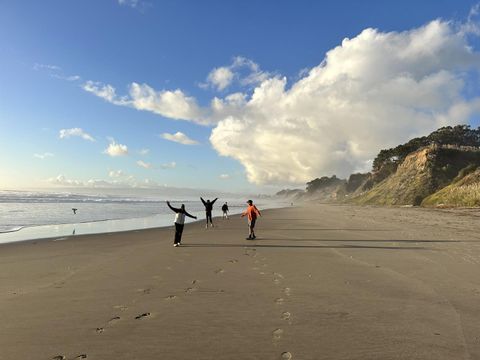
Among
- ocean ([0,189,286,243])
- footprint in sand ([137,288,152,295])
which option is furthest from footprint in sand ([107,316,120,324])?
ocean ([0,189,286,243])

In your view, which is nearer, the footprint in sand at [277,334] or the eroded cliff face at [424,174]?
the footprint in sand at [277,334]

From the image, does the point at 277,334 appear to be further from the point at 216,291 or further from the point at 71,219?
the point at 71,219

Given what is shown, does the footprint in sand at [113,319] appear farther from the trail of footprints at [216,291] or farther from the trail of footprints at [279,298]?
the trail of footprints at [279,298]

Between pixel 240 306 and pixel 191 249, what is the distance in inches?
330

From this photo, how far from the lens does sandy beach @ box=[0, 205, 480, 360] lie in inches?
186

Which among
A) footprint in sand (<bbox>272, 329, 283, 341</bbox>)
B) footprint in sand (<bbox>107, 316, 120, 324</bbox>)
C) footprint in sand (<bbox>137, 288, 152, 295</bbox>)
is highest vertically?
footprint in sand (<bbox>272, 329, 283, 341</bbox>)

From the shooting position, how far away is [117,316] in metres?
6.02

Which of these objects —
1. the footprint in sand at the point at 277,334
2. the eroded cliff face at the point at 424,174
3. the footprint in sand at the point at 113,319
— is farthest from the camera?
the eroded cliff face at the point at 424,174

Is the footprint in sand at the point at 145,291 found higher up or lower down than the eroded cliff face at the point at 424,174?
lower down

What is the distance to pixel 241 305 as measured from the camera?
21.8 ft

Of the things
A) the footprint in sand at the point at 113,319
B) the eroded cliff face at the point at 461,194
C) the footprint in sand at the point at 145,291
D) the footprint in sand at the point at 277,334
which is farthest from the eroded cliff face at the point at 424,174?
the footprint in sand at the point at 113,319

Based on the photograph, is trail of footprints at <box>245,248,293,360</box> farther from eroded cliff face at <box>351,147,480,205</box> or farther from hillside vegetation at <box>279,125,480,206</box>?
eroded cliff face at <box>351,147,480,205</box>

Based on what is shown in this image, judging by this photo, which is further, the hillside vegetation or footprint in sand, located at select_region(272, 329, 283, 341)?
the hillside vegetation

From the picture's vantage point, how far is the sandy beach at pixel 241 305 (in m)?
4.72
